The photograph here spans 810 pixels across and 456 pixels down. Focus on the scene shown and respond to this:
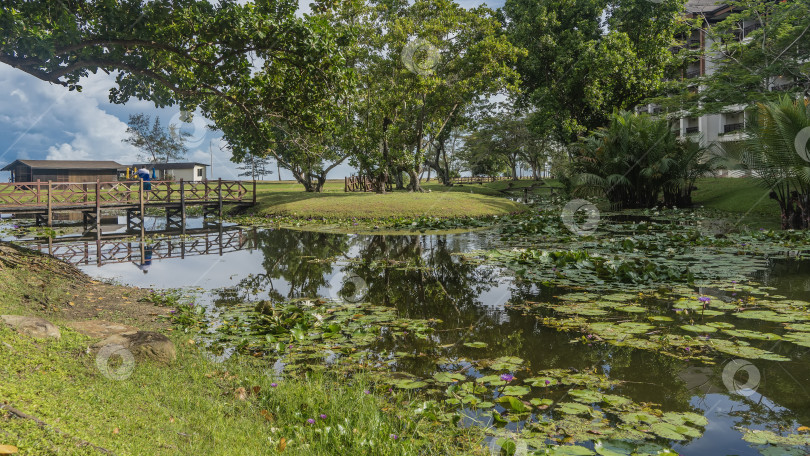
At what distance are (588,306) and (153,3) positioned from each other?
11222mm

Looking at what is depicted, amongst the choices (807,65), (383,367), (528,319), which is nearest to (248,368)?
(383,367)

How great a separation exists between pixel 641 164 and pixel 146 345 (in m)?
22.9

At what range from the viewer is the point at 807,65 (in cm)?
2109

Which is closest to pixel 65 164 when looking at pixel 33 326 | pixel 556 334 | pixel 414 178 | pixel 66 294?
pixel 414 178

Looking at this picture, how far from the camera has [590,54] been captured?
28.8 metres

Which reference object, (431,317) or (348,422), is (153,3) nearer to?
(431,317)
